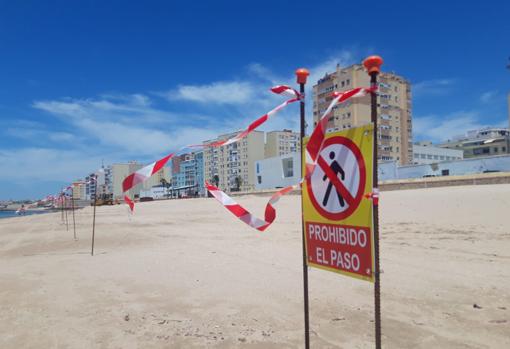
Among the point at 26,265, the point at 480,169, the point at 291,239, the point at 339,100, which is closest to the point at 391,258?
the point at 291,239

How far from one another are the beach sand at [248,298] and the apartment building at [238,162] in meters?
104

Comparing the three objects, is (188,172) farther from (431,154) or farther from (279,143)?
(431,154)

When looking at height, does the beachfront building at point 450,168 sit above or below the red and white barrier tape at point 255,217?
above

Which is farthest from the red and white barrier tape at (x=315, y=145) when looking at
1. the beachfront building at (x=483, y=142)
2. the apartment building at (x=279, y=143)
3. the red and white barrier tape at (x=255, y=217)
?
the apartment building at (x=279, y=143)

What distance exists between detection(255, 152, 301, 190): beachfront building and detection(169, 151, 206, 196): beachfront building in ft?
192

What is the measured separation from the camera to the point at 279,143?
122375 millimetres

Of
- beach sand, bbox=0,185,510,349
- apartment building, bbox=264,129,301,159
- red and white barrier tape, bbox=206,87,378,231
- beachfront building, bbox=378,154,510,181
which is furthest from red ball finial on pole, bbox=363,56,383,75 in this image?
apartment building, bbox=264,129,301,159

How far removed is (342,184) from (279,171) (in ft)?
240

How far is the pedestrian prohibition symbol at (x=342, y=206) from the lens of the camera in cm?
257

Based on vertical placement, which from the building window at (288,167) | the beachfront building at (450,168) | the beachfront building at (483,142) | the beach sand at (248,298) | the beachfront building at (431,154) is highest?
the beachfront building at (483,142)

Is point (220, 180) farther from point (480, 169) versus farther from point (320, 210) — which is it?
point (320, 210)

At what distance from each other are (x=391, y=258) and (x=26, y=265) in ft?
30.2

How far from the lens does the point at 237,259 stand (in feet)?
30.2

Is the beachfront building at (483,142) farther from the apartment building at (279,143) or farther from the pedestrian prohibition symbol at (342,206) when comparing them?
the pedestrian prohibition symbol at (342,206)
